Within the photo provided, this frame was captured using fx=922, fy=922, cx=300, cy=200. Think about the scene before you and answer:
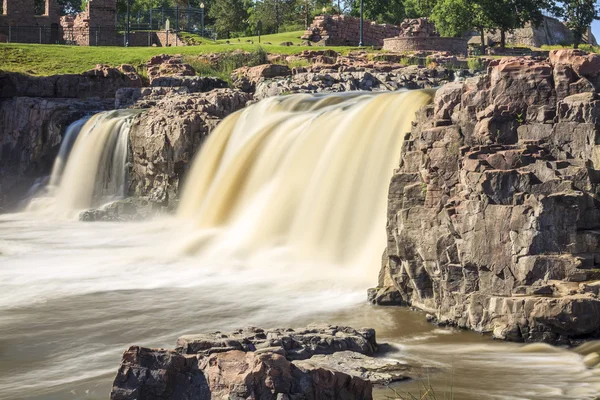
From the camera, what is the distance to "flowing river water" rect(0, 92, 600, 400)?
36.9 feet

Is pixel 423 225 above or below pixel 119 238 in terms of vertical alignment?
above

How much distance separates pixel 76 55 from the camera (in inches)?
1937

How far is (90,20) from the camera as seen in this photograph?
57656 millimetres

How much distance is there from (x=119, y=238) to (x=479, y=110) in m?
11.9

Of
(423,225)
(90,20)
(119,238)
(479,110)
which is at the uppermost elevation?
(90,20)

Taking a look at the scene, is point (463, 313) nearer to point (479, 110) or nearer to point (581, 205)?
point (581, 205)

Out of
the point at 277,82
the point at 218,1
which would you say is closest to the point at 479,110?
the point at 277,82

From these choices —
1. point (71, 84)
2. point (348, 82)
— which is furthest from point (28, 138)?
point (348, 82)

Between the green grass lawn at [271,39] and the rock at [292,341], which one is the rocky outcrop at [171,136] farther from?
the green grass lawn at [271,39]

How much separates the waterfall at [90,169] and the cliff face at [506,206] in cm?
1575

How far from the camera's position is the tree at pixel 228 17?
7981cm

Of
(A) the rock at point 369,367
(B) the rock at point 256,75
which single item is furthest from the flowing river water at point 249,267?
(B) the rock at point 256,75

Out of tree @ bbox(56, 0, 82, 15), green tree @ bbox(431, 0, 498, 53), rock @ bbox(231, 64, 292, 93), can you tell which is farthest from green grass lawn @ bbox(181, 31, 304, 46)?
tree @ bbox(56, 0, 82, 15)

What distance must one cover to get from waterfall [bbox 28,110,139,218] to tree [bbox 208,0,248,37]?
49.6 metres
